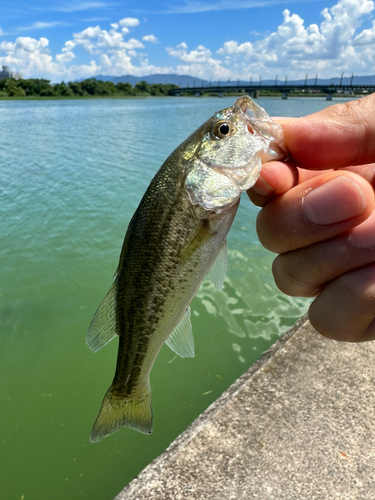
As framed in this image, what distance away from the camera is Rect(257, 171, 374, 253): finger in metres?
2.03

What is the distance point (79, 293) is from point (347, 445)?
6540 mm

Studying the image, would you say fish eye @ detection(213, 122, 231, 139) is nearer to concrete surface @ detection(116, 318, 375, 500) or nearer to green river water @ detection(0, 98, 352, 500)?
concrete surface @ detection(116, 318, 375, 500)

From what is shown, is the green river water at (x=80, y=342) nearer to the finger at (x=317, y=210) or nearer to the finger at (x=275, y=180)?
the finger at (x=317, y=210)

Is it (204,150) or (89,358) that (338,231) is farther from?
(89,358)

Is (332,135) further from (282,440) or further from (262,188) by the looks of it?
(282,440)

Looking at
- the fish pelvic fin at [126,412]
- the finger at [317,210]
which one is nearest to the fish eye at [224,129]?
the finger at [317,210]

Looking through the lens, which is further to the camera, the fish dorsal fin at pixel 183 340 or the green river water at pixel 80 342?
the green river water at pixel 80 342

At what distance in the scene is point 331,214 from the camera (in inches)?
81.3

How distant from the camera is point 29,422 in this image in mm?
5113

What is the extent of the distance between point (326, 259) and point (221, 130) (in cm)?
107

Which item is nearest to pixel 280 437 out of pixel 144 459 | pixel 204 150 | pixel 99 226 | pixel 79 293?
pixel 144 459

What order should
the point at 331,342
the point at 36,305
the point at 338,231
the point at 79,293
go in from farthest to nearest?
1. the point at 79,293
2. the point at 36,305
3. the point at 331,342
4. the point at 338,231

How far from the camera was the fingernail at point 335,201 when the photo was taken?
6.61 ft

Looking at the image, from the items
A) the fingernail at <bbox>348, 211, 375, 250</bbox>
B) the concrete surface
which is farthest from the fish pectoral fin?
the concrete surface
